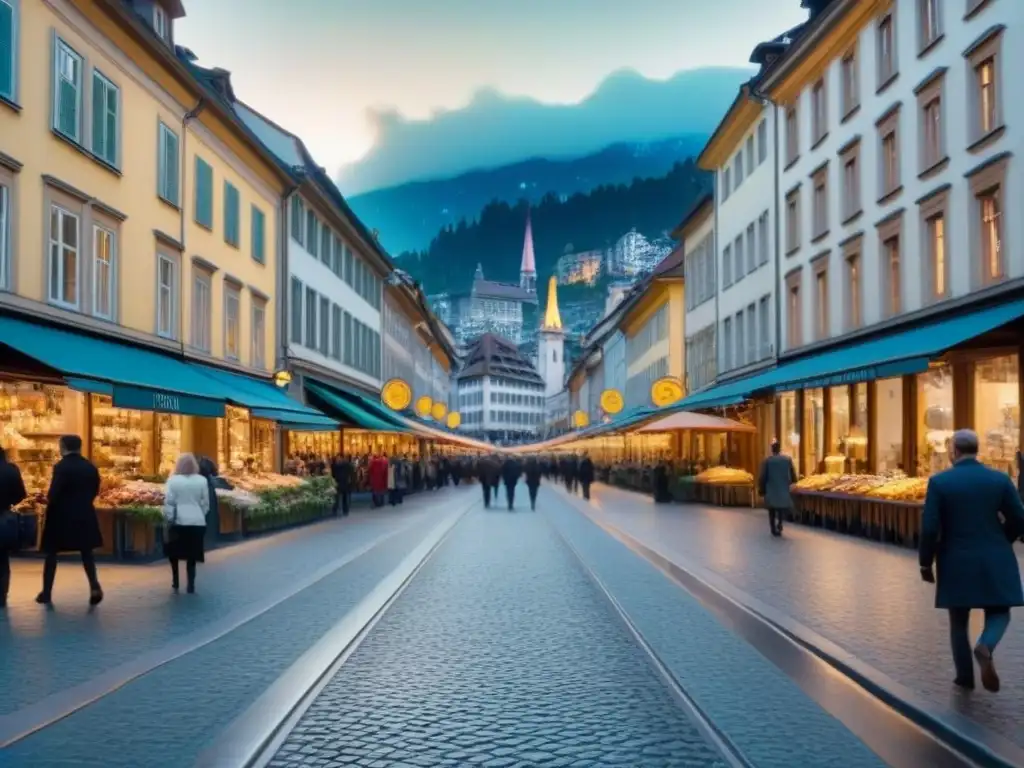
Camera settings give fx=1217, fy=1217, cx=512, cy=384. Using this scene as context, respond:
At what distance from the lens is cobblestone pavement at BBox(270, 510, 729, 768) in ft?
22.3

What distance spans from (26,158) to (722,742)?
16.6m

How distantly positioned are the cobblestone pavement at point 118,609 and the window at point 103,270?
532 centimetres

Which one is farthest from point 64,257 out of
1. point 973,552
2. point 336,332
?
point 336,332

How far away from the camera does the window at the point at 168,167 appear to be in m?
26.8

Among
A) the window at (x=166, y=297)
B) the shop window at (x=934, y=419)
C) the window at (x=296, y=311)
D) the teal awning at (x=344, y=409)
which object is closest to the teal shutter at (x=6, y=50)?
the window at (x=166, y=297)

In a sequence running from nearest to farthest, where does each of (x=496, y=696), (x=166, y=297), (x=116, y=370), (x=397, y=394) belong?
(x=496, y=696)
(x=116, y=370)
(x=166, y=297)
(x=397, y=394)

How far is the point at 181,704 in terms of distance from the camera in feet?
26.5

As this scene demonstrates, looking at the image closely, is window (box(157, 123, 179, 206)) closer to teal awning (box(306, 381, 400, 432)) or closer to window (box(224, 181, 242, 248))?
window (box(224, 181, 242, 248))

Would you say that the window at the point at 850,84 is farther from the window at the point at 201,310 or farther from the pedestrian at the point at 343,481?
the window at the point at 201,310

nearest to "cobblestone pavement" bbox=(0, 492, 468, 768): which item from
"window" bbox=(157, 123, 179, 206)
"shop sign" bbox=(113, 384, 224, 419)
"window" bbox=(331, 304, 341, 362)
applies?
"shop sign" bbox=(113, 384, 224, 419)

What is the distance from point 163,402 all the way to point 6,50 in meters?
5.94

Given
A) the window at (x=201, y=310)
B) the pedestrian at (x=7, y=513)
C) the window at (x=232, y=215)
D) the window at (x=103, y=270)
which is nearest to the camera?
the pedestrian at (x=7, y=513)

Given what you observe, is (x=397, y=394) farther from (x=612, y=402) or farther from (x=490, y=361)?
(x=490, y=361)

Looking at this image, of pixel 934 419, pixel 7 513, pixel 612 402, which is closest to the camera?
pixel 7 513
